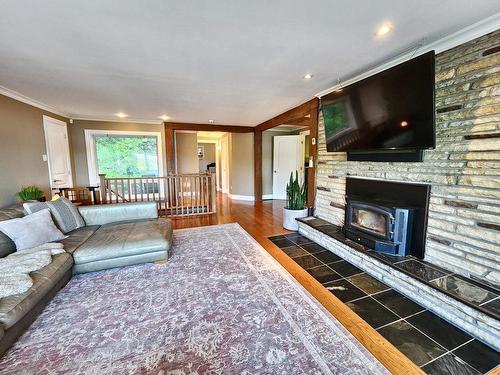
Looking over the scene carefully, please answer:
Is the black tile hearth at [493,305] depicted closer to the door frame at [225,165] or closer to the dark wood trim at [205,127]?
the dark wood trim at [205,127]

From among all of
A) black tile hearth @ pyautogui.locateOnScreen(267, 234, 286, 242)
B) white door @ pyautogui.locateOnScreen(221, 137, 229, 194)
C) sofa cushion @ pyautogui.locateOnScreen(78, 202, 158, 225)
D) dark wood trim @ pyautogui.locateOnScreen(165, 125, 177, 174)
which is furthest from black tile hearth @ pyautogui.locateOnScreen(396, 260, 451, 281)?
white door @ pyautogui.locateOnScreen(221, 137, 229, 194)

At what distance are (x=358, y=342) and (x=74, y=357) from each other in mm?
1904

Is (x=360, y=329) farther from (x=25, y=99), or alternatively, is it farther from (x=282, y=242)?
(x=25, y=99)

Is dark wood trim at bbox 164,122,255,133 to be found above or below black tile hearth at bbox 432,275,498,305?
above

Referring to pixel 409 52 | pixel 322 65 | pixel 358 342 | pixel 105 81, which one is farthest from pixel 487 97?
pixel 105 81

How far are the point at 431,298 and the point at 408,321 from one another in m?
0.31

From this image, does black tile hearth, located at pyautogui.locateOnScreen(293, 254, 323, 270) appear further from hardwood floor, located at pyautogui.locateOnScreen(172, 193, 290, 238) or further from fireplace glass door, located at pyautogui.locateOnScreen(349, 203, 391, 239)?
hardwood floor, located at pyautogui.locateOnScreen(172, 193, 290, 238)

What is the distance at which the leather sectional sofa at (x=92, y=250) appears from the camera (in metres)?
1.52

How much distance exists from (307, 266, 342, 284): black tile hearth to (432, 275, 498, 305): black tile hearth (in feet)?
2.87

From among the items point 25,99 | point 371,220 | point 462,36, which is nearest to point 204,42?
point 462,36

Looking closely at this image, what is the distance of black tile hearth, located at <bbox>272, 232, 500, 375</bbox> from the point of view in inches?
55.2

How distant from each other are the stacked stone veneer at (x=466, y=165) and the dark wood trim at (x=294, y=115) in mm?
1918

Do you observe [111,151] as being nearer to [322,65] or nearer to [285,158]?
[285,158]

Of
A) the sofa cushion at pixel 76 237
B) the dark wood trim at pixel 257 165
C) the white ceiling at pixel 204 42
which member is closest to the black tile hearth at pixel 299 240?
the white ceiling at pixel 204 42
